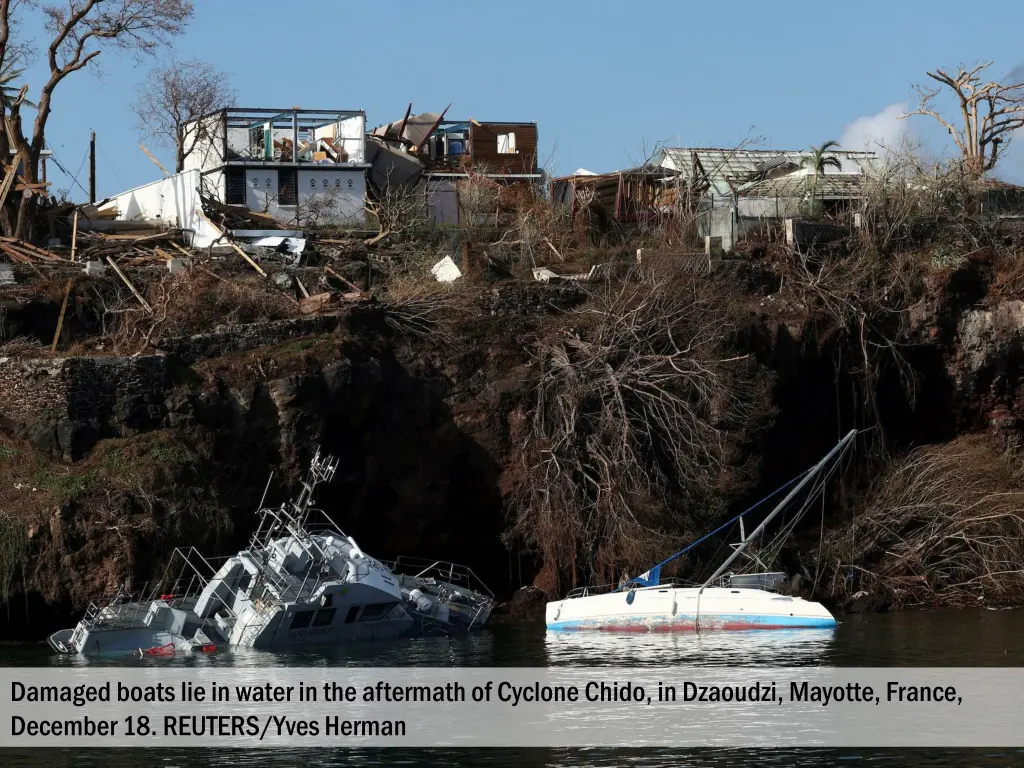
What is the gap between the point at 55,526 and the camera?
3881 cm

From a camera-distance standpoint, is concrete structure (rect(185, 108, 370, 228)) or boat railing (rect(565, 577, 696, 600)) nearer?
boat railing (rect(565, 577, 696, 600))

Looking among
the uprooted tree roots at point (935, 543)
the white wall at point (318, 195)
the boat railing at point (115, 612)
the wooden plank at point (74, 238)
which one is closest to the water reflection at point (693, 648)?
the uprooted tree roots at point (935, 543)

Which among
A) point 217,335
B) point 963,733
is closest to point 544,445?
point 217,335

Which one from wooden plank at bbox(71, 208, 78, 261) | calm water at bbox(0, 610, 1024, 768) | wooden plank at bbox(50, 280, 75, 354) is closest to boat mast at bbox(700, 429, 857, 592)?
calm water at bbox(0, 610, 1024, 768)

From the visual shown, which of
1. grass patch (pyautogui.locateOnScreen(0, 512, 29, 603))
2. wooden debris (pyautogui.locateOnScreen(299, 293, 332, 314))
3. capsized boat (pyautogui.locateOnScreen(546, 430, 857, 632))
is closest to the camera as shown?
grass patch (pyautogui.locateOnScreen(0, 512, 29, 603))

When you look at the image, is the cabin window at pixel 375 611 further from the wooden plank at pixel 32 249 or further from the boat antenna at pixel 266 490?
the wooden plank at pixel 32 249

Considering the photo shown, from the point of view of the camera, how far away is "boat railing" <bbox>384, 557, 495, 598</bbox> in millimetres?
44156

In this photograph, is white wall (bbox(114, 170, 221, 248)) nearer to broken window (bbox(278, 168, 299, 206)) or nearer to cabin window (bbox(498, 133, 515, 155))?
broken window (bbox(278, 168, 299, 206))

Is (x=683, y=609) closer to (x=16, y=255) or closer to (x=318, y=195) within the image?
(x=16, y=255)

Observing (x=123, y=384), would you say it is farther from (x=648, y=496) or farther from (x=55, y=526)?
(x=648, y=496)

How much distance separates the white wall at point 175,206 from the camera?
5491 centimetres

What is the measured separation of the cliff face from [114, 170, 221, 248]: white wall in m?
11.0

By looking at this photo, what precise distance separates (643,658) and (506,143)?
1538 inches

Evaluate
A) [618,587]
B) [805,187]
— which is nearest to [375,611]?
[618,587]
